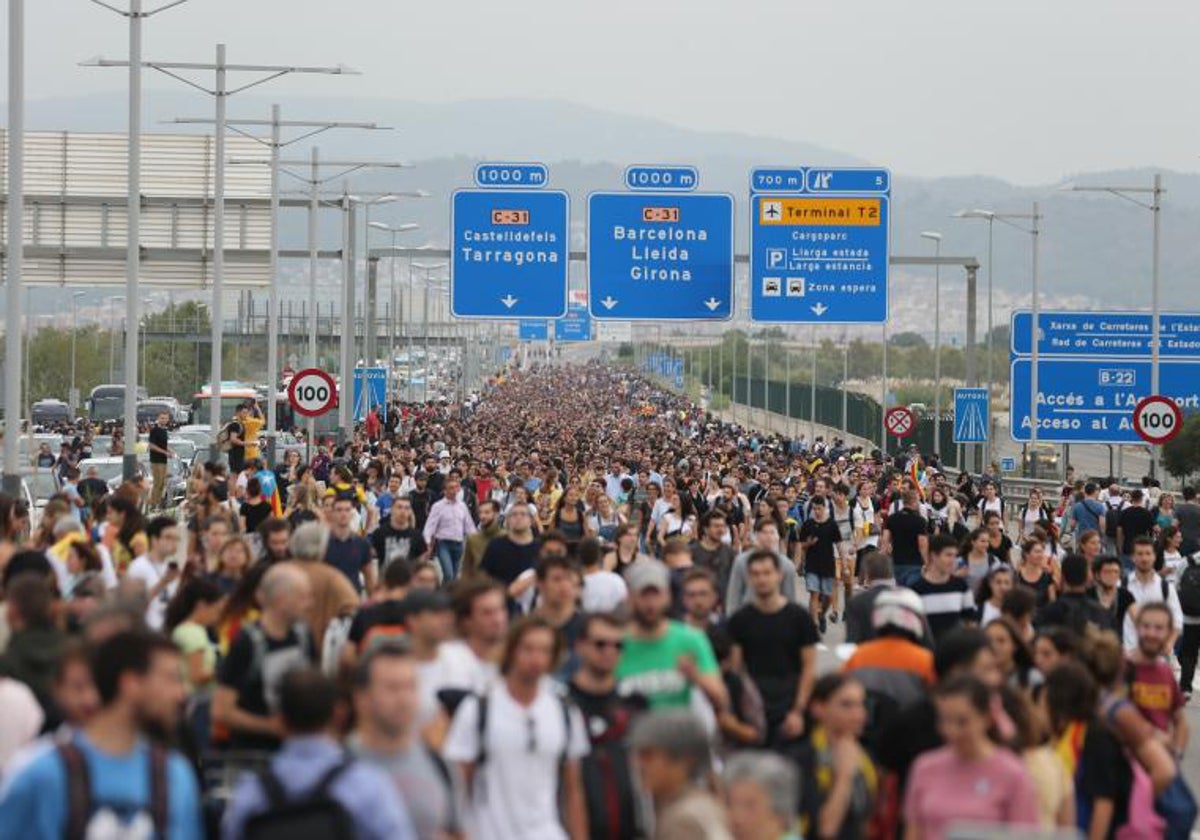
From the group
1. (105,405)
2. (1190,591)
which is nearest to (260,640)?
(1190,591)

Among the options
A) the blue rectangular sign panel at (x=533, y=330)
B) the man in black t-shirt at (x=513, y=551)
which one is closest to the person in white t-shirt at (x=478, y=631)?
the man in black t-shirt at (x=513, y=551)

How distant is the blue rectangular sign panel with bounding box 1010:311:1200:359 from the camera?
41750 millimetres

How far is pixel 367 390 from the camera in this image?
184 ft

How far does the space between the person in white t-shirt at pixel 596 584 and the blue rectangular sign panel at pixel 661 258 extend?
91.2 feet

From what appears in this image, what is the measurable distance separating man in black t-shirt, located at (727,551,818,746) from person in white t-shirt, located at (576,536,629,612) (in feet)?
5.01

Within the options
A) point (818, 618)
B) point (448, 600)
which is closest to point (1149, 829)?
point (448, 600)

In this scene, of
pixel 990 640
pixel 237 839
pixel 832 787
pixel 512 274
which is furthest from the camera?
pixel 512 274

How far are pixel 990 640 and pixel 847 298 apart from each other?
1238 inches

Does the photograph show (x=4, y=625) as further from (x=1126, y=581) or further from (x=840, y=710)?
(x=1126, y=581)

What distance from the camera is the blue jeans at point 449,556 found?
23453mm

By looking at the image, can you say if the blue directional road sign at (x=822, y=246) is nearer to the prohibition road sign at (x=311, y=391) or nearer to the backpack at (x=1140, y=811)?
the prohibition road sign at (x=311, y=391)

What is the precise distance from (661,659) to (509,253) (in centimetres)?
3259

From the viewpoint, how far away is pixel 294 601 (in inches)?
426

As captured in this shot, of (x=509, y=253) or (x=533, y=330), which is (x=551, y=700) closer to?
(x=509, y=253)
